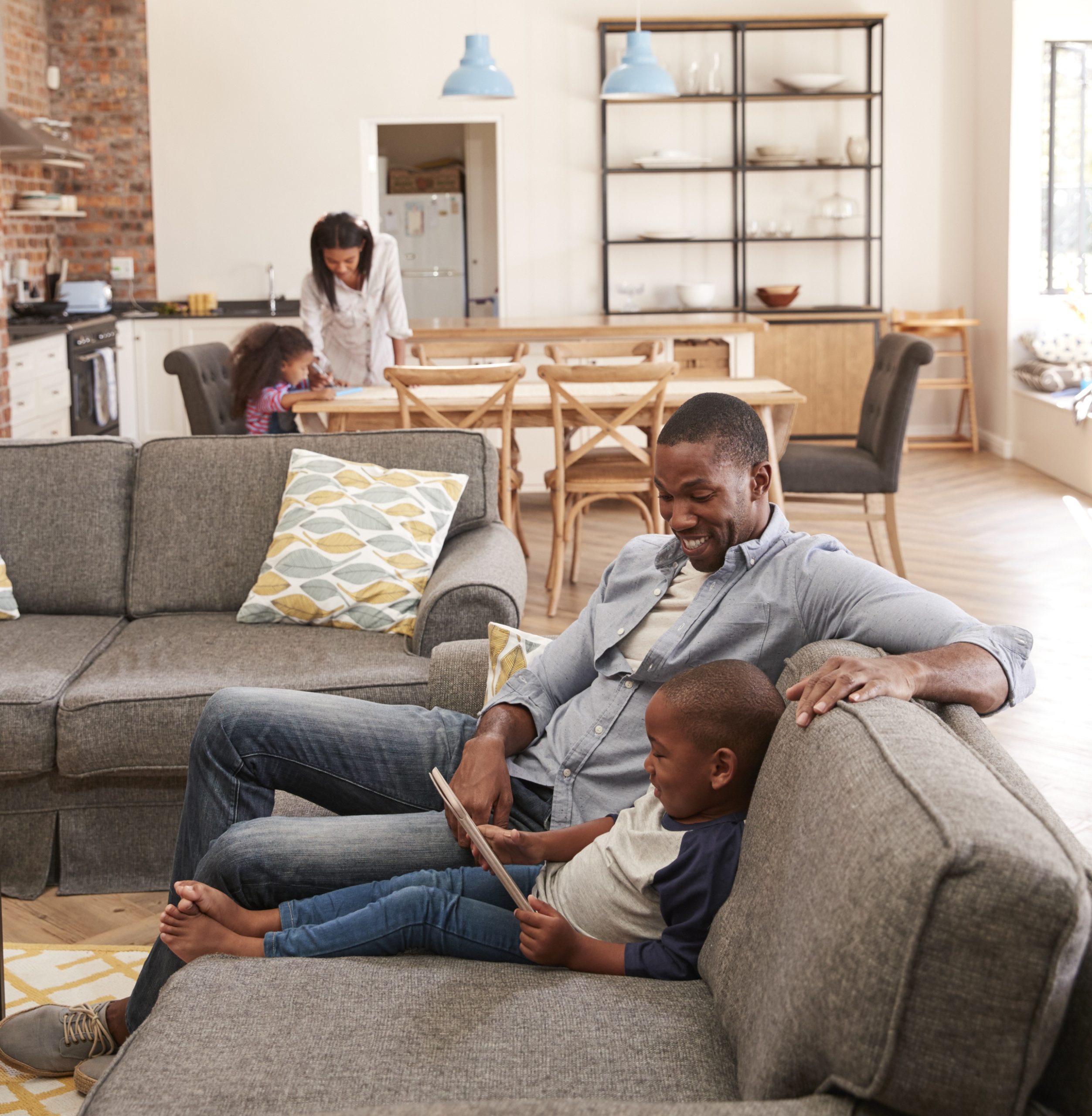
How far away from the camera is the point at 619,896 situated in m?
1.47

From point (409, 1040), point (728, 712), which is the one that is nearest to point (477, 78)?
point (728, 712)

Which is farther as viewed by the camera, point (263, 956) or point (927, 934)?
point (263, 956)

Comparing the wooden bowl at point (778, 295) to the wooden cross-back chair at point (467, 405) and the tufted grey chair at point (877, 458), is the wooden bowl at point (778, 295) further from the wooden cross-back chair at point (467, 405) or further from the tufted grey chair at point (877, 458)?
the wooden cross-back chair at point (467, 405)

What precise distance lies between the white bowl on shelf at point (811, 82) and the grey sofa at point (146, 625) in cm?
549

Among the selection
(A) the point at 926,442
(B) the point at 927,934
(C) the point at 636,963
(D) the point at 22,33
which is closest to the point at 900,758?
(B) the point at 927,934

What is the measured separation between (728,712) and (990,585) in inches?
141

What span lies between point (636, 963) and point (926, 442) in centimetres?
697

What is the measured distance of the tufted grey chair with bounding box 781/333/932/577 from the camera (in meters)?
4.44

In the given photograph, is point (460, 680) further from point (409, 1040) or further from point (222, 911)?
point (409, 1040)

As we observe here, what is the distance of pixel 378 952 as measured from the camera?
4.89ft

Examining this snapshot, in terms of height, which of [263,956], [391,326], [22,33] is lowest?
[263,956]

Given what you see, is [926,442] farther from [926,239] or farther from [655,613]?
[655,613]

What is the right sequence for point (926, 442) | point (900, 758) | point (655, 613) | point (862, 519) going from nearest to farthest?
point (900, 758), point (655, 613), point (862, 519), point (926, 442)

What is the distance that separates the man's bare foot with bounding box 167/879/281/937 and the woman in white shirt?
11.9ft
